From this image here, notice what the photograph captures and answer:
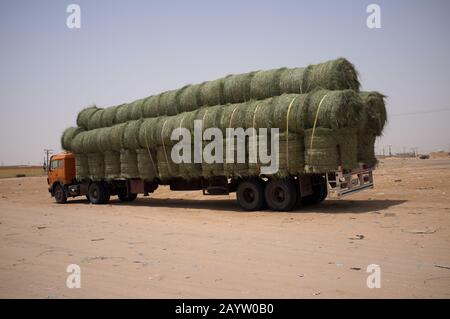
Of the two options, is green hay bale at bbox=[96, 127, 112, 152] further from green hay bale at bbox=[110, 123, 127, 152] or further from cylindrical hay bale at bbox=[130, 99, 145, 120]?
cylindrical hay bale at bbox=[130, 99, 145, 120]

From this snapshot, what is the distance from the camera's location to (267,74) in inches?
580

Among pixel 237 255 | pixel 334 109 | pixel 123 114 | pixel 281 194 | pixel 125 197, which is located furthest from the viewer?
pixel 125 197

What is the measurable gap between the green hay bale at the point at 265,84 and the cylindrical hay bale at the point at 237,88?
0.25 m

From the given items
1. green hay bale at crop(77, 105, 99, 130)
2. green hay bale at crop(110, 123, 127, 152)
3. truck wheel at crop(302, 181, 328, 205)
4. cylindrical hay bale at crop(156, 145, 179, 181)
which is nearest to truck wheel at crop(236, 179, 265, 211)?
truck wheel at crop(302, 181, 328, 205)

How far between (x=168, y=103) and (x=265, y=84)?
4.75m

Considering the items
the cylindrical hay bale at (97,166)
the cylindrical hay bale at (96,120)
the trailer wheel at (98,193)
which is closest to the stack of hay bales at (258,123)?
the cylindrical hay bale at (97,166)

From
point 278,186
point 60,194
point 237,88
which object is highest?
point 237,88

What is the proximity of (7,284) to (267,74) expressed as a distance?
11055 mm

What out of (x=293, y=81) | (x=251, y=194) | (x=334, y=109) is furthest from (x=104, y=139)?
(x=334, y=109)

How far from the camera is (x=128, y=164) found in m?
18.3

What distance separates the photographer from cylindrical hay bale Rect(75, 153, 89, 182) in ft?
68.6

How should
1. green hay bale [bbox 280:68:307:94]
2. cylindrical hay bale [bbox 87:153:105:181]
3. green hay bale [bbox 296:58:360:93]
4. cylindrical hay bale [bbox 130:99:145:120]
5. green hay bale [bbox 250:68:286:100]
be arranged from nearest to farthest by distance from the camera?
green hay bale [bbox 296:58:360:93] → green hay bale [bbox 280:68:307:94] → green hay bale [bbox 250:68:286:100] → cylindrical hay bale [bbox 130:99:145:120] → cylindrical hay bale [bbox 87:153:105:181]

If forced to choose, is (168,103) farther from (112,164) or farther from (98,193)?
(98,193)

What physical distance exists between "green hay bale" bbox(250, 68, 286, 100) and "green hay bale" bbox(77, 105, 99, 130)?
33.2ft
